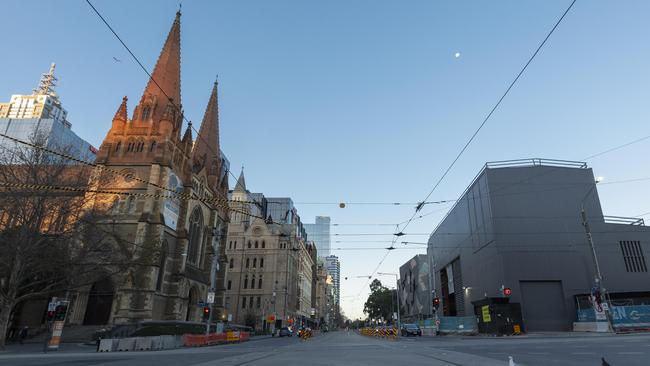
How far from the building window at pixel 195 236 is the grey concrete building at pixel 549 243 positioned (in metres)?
36.0

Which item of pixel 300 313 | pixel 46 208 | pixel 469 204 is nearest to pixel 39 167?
pixel 46 208

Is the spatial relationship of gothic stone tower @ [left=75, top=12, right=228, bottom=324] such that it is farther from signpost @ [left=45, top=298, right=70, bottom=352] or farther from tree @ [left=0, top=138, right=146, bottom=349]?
signpost @ [left=45, top=298, right=70, bottom=352]

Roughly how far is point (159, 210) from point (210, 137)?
22058mm

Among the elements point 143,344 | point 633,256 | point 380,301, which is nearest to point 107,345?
point 143,344

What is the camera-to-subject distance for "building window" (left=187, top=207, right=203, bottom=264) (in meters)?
50.5

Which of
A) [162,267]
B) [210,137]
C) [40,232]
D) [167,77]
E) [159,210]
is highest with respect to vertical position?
[167,77]

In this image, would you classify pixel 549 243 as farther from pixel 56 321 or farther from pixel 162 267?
pixel 56 321

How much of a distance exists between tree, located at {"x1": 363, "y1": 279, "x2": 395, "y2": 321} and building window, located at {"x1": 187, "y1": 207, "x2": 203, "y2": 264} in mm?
76389

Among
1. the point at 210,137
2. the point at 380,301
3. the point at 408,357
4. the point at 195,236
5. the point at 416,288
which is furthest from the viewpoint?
the point at 380,301

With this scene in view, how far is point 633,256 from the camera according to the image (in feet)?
142

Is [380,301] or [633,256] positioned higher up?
[633,256]

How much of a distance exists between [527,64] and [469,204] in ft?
143

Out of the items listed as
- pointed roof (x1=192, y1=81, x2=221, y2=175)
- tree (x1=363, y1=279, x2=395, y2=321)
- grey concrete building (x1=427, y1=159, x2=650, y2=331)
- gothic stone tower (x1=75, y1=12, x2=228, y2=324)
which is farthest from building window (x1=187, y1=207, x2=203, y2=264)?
tree (x1=363, y1=279, x2=395, y2=321)

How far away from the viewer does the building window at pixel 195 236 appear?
166 feet
